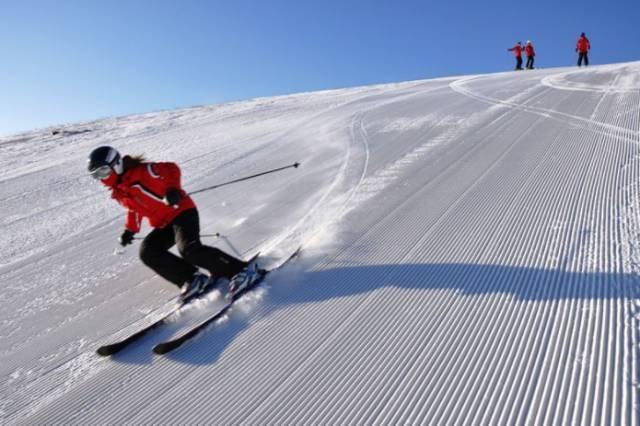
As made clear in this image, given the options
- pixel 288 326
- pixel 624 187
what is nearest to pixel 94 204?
pixel 288 326

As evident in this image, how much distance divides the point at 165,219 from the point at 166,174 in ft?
1.37

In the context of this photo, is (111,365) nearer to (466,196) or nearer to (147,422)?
(147,422)

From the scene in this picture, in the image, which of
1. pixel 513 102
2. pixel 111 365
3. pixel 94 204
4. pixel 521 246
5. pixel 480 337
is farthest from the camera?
pixel 513 102

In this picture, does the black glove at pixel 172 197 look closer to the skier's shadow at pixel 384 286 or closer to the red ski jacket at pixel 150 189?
the red ski jacket at pixel 150 189

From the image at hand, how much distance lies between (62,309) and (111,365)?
49.0 inches

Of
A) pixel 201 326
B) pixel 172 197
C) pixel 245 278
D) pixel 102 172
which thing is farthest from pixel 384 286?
pixel 102 172

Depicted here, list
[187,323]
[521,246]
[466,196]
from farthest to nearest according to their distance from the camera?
1. [466,196]
2. [521,246]
3. [187,323]

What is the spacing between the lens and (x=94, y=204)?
7141 millimetres

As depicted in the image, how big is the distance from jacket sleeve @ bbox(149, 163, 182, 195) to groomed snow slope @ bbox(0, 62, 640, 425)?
934 mm

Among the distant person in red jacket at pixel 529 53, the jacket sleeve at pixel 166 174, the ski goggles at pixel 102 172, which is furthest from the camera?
the distant person in red jacket at pixel 529 53

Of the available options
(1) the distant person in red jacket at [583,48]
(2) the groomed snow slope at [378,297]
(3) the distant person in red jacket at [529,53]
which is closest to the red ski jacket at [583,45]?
(1) the distant person in red jacket at [583,48]

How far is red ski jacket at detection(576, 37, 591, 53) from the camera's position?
2153 centimetres

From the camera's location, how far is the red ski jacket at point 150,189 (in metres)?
4.09

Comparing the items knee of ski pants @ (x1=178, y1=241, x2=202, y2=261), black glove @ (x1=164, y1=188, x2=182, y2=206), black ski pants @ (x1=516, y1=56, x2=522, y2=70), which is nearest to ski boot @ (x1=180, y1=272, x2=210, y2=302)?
knee of ski pants @ (x1=178, y1=241, x2=202, y2=261)
